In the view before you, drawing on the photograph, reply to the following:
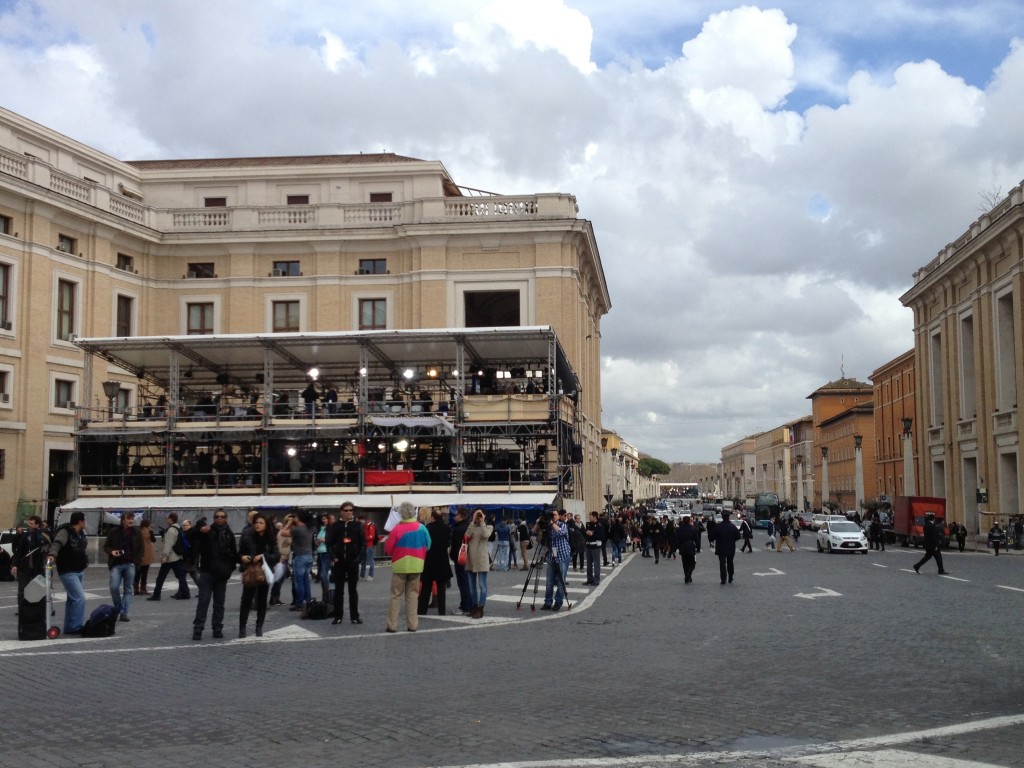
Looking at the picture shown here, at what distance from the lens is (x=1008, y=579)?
23.9 m

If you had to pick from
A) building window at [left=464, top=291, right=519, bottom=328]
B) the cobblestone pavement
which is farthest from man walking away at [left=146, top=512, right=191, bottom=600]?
building window at [left=464, top=291, right=519, bottom=328]

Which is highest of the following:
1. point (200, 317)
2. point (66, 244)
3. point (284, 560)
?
point (66, 244)

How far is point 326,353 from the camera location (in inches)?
1441

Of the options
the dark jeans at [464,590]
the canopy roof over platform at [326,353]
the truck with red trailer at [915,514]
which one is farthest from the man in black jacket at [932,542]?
the truck with red trailer at [915,514]

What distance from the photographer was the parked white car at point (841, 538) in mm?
39250

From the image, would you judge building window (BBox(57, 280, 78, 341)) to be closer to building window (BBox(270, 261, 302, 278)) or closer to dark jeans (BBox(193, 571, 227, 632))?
building window (BBox(270, 261, 302, 278))

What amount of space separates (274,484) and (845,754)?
98.6 ft

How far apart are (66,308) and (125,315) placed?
4618 millimetres

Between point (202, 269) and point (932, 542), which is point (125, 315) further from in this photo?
point (932, 542)

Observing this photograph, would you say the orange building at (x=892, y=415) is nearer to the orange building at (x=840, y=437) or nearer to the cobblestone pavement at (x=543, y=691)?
the orange building at (x=840, y=437)

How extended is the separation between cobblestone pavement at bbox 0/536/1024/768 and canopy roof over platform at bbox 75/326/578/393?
17496 mm

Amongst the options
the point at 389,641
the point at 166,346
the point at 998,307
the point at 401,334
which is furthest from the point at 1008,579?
the point at 998,307

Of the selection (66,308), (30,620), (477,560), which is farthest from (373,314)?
(30,620)

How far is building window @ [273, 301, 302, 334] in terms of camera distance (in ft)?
162
